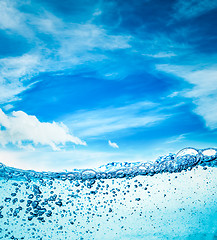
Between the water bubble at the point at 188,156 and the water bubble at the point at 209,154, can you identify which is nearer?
the water bubble at the point at 188,156

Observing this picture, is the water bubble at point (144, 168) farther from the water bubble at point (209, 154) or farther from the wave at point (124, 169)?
the water bubble at point (209, 154)

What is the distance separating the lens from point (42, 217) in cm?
461

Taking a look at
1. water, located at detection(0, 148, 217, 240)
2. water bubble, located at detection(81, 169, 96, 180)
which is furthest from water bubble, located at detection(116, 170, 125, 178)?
water bubble, located at detection(81, 169, 96, 180)

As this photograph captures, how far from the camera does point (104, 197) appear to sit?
14.4 ft

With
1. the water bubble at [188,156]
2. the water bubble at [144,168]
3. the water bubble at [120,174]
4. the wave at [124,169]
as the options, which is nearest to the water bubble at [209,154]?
the wave at [124,169]

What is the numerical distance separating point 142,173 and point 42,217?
8.74 feet

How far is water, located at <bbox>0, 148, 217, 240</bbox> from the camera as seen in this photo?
4.44 metres

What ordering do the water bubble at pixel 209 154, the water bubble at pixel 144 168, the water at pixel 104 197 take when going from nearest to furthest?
1. the water at pixel 104 197
2. the water bubble at pixel 144 168
3. the water bubble at pixel 209 154

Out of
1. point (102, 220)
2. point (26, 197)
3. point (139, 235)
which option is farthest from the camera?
point (139, 235)

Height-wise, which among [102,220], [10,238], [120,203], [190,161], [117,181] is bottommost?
[10,238]

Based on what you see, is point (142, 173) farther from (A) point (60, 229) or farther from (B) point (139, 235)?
(A) point (60, 229)

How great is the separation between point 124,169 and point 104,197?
791 millimetres

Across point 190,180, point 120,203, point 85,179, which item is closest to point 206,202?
point 190,180

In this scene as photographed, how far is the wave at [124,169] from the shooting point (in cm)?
453
